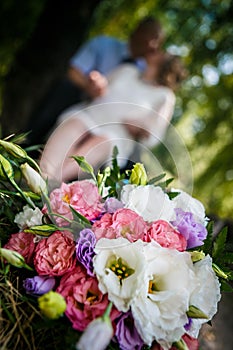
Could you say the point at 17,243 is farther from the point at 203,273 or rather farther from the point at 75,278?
the point at 203,273

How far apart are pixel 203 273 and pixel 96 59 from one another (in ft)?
6.49

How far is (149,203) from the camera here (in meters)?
0.72

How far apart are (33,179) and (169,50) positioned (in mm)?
3902

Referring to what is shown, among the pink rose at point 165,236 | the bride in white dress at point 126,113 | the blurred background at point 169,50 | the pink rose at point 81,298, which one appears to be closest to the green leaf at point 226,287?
the pink rose at point 165,236

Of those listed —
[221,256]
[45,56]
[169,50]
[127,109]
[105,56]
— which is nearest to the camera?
[221,256]

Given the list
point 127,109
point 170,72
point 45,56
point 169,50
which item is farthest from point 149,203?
point 169,50

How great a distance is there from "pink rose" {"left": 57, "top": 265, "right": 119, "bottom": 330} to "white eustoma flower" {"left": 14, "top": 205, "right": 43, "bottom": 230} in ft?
0.31

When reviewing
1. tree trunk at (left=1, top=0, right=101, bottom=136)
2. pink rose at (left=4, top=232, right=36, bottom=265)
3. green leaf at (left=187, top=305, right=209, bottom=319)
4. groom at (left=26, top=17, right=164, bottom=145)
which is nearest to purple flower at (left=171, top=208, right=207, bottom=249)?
green leaf at (left=187, top=305, right=209, bottom=319)

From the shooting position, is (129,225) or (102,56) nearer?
(129,225)

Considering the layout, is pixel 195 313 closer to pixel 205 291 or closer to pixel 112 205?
pixel 205 291

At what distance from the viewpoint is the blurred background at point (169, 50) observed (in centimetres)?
378

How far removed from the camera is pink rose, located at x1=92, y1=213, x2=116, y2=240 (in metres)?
0.65

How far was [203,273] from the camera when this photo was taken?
0.64m

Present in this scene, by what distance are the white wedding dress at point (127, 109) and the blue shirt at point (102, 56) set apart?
3.7 inches
